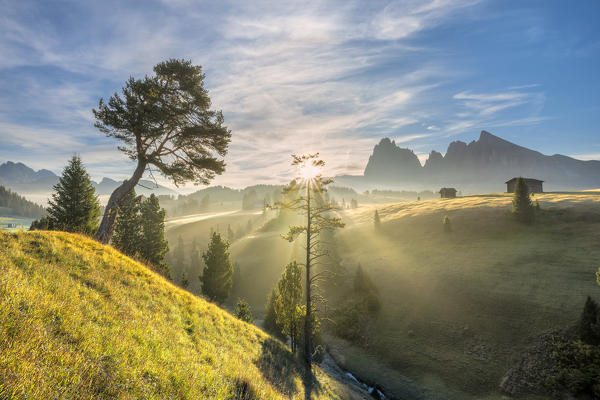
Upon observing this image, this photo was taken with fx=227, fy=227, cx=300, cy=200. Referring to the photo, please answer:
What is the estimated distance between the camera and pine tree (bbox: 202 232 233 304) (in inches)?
1234

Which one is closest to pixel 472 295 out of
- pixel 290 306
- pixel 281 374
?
pixel 290 306

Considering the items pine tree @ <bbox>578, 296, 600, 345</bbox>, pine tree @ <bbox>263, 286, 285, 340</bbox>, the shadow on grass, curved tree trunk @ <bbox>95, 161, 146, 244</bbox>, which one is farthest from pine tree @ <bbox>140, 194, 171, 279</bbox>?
pine tree @ <bbox>578, 296, 600, 345</bbox>

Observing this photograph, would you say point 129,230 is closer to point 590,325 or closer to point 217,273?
point 217,273

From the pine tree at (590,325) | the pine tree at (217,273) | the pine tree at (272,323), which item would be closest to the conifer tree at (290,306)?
the pine tree at (272,323)

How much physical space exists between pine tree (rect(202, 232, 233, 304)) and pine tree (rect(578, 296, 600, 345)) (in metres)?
37.2

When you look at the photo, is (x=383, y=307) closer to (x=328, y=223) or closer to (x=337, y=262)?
(x=337, y=262)

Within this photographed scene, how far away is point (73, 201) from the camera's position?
988 inches

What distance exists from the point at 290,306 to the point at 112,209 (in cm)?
1525

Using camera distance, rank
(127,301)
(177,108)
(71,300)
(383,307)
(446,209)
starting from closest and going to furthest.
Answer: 1. (71,300)
2. (127,301)
3. (177,108)
4. (383,307)
5. (446,209)

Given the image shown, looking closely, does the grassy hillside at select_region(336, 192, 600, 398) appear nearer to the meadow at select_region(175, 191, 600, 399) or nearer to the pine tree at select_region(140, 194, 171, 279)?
the meadow at select_region(175, 191, 600, 399)

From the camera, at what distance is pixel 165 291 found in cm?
1048

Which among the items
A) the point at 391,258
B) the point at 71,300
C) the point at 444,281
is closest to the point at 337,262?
the point at 391,258

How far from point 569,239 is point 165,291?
57640 millimetres

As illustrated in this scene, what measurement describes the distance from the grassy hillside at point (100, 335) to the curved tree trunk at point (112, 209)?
3.35 meters
